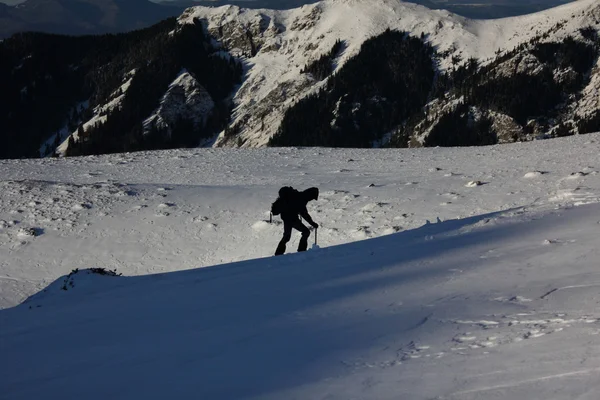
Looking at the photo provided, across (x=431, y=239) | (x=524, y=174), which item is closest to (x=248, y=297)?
(x=431, y=239)

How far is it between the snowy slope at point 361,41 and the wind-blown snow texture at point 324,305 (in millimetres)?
144773

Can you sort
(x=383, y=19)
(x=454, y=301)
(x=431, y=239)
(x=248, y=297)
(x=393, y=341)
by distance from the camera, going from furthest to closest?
(x=383, y=19) < (x=431, y=239) < (x=248, y=297) < (x=454, y=301) < (x=393, y=341)

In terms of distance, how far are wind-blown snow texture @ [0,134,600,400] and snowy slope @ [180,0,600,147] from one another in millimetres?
144773

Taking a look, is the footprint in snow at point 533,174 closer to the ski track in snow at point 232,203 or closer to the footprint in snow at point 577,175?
the ski track in snow at point 232,203

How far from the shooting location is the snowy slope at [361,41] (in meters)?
173

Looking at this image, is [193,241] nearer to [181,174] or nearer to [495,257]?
[181,174]

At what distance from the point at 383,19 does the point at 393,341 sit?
19834 centimetres

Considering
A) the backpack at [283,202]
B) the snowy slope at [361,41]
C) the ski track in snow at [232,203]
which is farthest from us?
the snowy slope at [361,41]

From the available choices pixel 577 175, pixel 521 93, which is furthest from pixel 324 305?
pixel 521 93

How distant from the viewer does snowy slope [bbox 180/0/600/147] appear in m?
173

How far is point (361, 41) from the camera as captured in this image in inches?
7367

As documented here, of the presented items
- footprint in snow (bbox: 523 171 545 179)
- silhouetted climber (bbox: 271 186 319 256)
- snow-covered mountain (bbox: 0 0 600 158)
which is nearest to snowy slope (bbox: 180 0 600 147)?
snow-covered mountain (bbox: 0 0 600 158)

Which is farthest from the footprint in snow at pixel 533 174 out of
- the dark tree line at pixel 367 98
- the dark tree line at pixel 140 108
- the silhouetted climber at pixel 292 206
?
the dark tree line at pixel 140 108

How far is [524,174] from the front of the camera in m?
23.4
